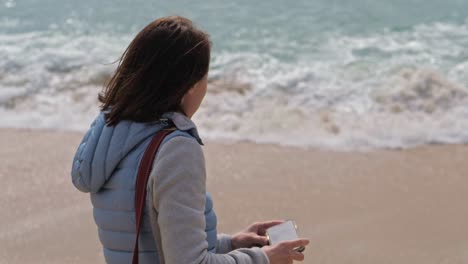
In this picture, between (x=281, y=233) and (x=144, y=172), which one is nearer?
(x=144, y=172)

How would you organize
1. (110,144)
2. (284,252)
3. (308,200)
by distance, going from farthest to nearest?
(308,200), (284,252), (110,144)

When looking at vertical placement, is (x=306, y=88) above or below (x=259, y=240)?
below

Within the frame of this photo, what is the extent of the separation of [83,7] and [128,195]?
24.0ft

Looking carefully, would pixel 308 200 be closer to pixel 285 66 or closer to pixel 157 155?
pixel 157 155

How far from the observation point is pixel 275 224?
216 cm

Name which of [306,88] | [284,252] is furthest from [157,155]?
[306,88]

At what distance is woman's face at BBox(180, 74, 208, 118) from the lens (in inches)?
72.7

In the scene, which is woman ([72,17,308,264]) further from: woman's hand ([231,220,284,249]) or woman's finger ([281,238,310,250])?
woman's hand ([231,220,284,249])

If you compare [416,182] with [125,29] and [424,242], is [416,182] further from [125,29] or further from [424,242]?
[125,29]

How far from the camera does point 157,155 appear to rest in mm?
1741

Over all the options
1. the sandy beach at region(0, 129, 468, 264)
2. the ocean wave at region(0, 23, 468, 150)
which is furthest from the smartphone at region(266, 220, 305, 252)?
the ocean wave at region(0, 23, 468, 150)

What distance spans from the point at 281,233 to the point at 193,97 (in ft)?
1.53

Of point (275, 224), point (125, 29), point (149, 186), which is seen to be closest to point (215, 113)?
point (125, 29)

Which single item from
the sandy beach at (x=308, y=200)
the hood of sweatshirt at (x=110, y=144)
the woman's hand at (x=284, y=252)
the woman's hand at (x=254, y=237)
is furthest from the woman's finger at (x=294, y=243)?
the sandy beach at (x=308, y=200)
